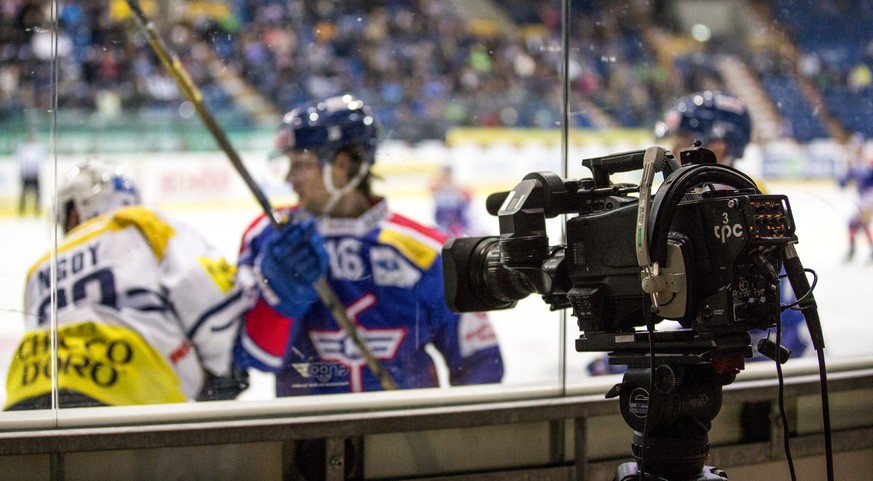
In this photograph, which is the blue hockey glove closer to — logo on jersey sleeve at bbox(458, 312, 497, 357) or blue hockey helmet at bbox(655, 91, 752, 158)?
logo on jersey sleeve at bbox(458, 312, 497, 357)

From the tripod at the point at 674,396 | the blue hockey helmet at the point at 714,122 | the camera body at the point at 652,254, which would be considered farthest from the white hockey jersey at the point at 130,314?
the blue hockey helmet at the point at 714,122

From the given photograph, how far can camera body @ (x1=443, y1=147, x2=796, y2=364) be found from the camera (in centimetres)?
121

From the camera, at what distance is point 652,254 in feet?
3.96

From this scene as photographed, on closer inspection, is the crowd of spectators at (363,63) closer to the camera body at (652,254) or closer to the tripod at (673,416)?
the camera body at (652,254)

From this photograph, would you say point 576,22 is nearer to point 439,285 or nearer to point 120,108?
point 439,285

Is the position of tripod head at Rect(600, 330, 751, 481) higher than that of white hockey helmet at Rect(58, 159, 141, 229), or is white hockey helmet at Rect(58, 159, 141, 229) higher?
A: white hockey helmet at Rect(58, 159, 141, 229)

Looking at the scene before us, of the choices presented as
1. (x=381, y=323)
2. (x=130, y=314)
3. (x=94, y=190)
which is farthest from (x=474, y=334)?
(x=94, y=190)

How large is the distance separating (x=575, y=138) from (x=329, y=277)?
25.3 inches

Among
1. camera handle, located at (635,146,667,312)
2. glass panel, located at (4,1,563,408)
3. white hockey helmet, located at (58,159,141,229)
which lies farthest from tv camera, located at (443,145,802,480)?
white hockey helmet, located at (58,159,141,229)

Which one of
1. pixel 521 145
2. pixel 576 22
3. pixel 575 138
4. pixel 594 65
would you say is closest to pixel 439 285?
pixel 575 138

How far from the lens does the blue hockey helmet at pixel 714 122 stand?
2934mm

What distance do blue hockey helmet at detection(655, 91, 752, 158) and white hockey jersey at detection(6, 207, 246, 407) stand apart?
1389mm

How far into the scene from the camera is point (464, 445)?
191 centimetres

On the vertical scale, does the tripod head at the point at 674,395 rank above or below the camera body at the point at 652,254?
below
